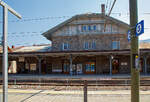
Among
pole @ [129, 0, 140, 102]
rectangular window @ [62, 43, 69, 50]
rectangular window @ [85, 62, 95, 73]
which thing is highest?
rectangular window @ [62, 43, 69, 50]

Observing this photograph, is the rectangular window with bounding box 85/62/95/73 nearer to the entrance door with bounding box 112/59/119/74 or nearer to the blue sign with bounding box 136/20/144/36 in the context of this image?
the entrance door with bounding box 112/59/119/74

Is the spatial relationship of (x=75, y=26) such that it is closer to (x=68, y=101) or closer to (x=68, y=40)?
(x=68, y=40)

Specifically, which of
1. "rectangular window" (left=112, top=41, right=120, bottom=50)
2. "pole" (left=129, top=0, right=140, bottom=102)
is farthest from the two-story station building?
"pole" (left=129, top=0, right=140, bottom=102)

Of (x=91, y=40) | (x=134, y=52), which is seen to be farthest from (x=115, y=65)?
(x=134, y=52)

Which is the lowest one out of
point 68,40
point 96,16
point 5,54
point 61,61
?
point 61,61

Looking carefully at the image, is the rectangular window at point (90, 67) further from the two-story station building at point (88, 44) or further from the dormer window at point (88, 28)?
the dormer window at point (88, 28)

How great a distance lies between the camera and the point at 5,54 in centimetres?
267

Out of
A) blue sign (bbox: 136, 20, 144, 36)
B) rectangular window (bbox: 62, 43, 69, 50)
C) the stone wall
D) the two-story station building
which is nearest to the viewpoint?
blue sign (bbox: 136, 20, 144, 36)

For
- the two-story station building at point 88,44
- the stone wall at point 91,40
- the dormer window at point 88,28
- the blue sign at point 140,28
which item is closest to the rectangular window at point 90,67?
the two-story station building at point 88,44

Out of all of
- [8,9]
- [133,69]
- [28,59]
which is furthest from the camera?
[28,59]

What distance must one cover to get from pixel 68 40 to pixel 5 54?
57.0 ft

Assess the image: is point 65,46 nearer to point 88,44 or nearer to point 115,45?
point 88,44

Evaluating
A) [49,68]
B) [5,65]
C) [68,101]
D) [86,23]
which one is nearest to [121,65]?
[86,23]

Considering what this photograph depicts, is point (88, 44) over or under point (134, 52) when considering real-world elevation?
over
